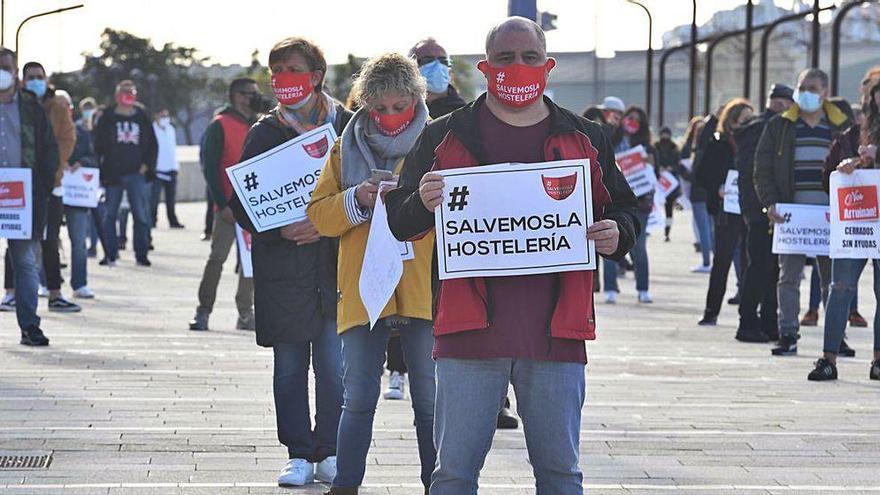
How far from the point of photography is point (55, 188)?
521 inches

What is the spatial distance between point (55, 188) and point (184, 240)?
1371 cm

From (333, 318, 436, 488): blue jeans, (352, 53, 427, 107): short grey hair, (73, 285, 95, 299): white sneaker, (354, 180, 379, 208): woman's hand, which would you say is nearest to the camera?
(354, 180, 379, 208): woman's hand

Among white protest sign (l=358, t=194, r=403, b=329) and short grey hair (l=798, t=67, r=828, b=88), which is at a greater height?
short grey hair (l=798, t=67, r=828, b=88)

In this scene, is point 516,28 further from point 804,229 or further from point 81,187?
point 81,187

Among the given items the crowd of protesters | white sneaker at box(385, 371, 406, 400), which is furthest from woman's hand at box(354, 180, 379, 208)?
white sneaker at box(385, 371, 406, 400)

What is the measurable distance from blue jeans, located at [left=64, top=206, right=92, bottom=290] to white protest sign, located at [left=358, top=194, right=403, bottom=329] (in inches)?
406

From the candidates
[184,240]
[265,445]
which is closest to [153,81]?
[184,240]

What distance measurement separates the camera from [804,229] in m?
12.0

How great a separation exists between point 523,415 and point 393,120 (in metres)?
1.71

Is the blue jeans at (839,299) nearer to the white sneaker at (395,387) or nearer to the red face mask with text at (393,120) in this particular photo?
the white sneaker at (395,387)

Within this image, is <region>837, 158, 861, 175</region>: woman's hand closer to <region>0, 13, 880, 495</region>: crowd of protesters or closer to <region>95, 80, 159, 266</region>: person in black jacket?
<region>0, 13, 880, 495</region>: crowd of protesters

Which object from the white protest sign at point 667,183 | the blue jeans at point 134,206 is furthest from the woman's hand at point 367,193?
the white protest sign at point 667,183

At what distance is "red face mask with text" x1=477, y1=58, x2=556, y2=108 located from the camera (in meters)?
5.24

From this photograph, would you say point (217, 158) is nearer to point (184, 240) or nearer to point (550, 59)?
point (550, 59)
